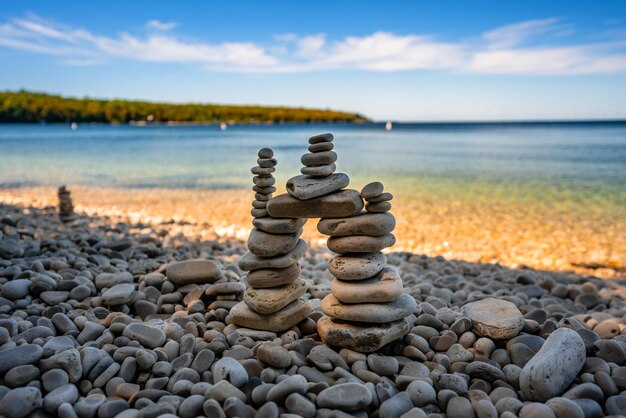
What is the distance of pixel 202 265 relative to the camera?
537cm

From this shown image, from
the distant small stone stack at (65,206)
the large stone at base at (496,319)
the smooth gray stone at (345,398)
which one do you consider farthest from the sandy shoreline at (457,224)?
the smooth gray stone at (345,398)

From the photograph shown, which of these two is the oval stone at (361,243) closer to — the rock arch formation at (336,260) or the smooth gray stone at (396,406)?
the rock arch formation at (336,260)

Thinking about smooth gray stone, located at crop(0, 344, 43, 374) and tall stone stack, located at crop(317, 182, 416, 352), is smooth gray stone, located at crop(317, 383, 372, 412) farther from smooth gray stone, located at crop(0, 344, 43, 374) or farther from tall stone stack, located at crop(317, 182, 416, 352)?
smooth gray stone, located at crop(0, 344, 43, 374)

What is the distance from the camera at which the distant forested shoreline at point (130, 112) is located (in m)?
99.1

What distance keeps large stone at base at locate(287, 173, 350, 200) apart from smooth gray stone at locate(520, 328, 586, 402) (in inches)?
76.5

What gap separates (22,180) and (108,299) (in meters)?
18.8

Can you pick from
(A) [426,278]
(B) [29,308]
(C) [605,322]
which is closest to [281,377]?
(B) [29,308]

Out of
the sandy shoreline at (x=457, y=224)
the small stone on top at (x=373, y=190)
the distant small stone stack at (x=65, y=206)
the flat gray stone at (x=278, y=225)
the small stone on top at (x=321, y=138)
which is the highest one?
the small stone on top at (x=321, y=138)

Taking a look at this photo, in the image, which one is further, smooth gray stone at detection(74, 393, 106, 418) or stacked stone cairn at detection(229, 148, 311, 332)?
stacked stone cairn at detection(229, 148, 311, 332)

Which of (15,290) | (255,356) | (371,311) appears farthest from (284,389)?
(15,290)

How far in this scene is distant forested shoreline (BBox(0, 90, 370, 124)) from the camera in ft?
325

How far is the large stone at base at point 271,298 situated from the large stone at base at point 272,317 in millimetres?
50

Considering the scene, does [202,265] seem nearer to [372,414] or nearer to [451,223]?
[372,414]

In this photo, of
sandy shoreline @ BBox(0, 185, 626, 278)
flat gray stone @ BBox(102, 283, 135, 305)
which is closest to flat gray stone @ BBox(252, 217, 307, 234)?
flat gray stone @ BBox(102, 283, 135, 305)
